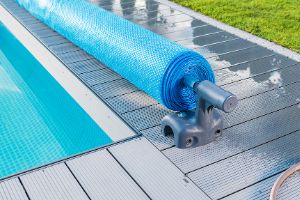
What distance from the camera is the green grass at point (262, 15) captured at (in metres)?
5.54

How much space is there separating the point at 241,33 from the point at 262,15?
2.93 feet

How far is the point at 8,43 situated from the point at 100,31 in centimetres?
198

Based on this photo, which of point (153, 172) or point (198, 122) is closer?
point (153, 172)

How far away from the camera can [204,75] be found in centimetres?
362

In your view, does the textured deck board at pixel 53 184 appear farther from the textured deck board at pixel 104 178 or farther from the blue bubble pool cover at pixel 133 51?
the blue bubble pool cover at pixel 133 51

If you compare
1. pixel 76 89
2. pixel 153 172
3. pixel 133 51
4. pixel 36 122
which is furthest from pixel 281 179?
pixel 36 122

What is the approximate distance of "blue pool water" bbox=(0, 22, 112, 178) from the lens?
147 inches

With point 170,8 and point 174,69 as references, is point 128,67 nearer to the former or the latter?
point 174,69

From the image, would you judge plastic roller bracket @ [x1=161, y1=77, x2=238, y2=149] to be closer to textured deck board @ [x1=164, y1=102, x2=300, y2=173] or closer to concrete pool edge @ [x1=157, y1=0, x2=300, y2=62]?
textured deck board @ [x1=164, y1=102, x2=300, y2=173]

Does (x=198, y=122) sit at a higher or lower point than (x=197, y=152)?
higher

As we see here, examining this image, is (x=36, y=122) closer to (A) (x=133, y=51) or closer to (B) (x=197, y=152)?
(A) (x=133, y=51)

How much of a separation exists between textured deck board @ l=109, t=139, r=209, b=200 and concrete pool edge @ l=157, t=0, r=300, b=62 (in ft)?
8.11

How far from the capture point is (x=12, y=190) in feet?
9.55

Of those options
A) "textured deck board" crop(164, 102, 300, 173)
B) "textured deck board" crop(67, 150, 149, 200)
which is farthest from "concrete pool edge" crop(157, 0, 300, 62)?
"textured deck board" crop(67, 150, 149, 200)
